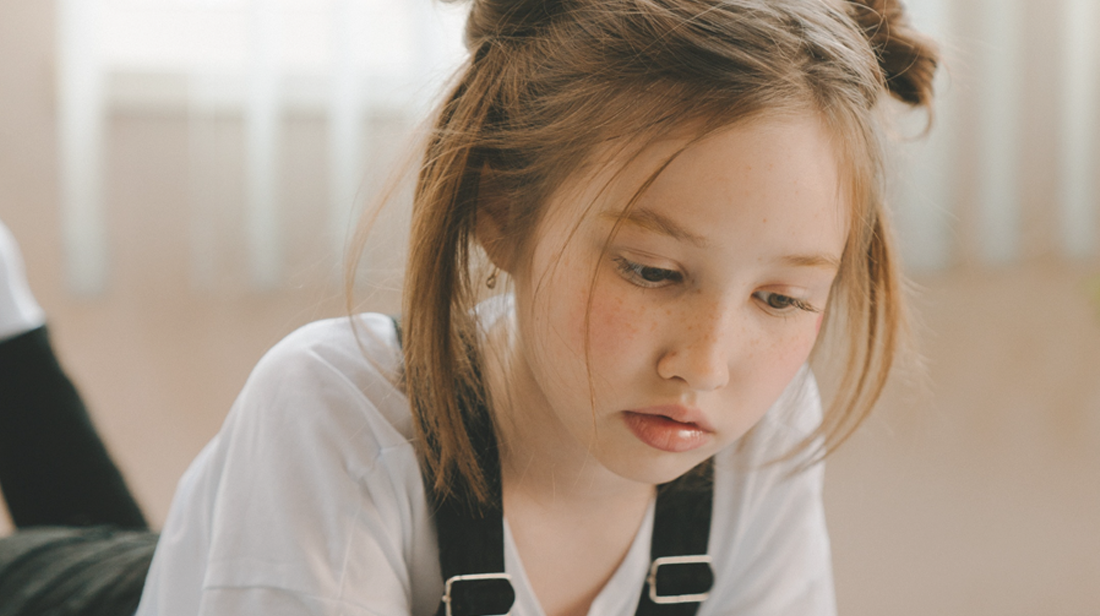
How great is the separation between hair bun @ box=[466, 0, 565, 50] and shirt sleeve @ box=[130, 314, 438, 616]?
24 centimetres

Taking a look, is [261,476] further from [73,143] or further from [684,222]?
[73,143]

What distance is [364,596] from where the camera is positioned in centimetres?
57

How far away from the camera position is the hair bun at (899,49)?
604 millimetres

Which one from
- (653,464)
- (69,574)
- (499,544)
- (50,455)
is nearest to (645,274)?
(653,464)

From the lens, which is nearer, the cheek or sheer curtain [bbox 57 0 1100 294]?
the cheek

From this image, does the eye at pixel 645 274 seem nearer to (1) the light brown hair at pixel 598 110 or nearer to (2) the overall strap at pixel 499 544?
(1) the light brown hair at pixel 598 110

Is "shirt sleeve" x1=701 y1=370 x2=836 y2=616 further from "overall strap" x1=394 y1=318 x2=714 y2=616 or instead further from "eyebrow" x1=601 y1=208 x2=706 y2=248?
"eyebrow" x1=601 y1=208 x2=706 y2=248

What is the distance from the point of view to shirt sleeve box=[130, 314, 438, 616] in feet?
1.82

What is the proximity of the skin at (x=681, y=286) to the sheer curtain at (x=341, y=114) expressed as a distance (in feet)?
2.32

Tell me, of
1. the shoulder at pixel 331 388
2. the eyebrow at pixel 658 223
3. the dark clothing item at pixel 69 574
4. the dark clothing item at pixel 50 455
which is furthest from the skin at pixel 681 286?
the dark clothing item at pixel 50 455

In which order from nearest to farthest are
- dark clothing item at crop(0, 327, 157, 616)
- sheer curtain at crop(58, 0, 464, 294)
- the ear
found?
the ear, dark clothing item at crop(0, 327, 157, 616), sheer curtain at crop(58, 0, 464, 294)

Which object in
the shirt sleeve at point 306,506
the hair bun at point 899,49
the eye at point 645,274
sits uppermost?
the hair bun at point 899,49

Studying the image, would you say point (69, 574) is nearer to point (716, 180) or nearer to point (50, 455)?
point (50, 455)

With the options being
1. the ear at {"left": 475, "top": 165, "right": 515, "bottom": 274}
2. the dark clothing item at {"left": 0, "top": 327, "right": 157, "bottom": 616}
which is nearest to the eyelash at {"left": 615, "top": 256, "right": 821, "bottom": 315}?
the ear at {"left": 475, "top": 165, "right": 515, "bottom": 274}
